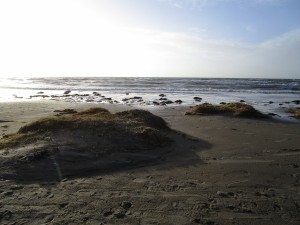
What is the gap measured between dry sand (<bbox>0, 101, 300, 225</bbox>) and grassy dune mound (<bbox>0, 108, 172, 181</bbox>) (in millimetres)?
346

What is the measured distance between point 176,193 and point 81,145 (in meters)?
2.73

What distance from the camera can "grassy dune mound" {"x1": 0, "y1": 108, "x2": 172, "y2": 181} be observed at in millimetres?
6023

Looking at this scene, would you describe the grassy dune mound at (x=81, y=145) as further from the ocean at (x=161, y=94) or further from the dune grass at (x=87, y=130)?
the ocean at (x=161, y=94)

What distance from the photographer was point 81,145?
6746 millimetres

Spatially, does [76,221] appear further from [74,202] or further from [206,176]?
[206,176]

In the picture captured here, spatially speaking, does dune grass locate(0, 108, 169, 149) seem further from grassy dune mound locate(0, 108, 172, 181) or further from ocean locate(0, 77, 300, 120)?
ocean locate(0, 77, 300, 120)

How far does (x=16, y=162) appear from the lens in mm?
5844

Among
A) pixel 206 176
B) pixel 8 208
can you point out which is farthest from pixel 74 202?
pixel 206 176

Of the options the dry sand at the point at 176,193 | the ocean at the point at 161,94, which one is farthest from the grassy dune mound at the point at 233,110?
the dry sand at the point at 176,193

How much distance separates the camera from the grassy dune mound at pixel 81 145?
6.02 meters

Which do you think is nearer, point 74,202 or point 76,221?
point 76,221

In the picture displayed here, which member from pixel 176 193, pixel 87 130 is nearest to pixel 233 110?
pixel 87 130

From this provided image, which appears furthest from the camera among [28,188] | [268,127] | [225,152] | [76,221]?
[268,127]

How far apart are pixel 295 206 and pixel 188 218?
1.60 metres
